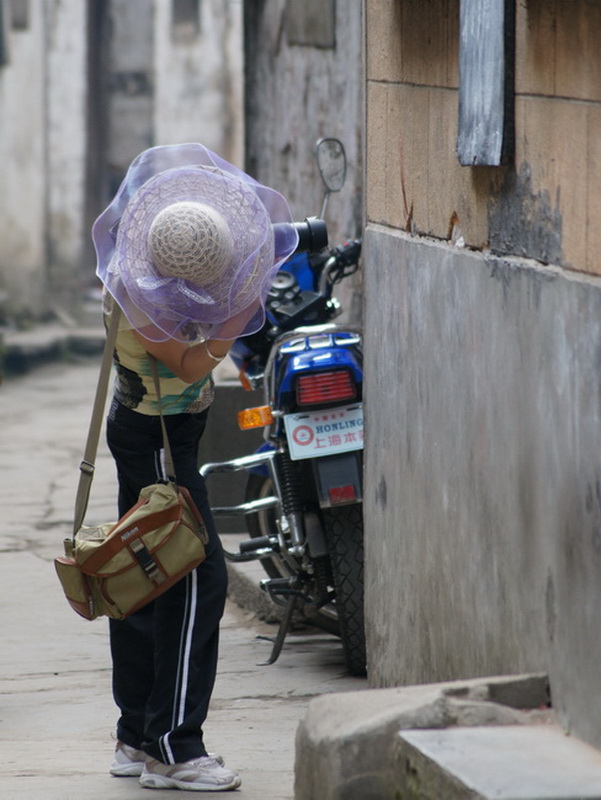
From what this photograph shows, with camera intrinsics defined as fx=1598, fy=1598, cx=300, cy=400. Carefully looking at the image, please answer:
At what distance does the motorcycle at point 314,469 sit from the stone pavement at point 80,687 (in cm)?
22

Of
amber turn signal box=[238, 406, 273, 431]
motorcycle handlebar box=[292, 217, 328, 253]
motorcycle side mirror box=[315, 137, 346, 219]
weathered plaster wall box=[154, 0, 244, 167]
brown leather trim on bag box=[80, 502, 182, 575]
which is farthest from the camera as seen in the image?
weathered plaster wall box=[154, 0, 244, 167]

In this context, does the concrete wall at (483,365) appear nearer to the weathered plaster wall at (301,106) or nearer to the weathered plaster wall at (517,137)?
the weathered plaster wall at (517,137)

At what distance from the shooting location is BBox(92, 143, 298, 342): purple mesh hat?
3670 mm

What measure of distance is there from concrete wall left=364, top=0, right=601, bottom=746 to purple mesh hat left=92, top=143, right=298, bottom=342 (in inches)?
17.8

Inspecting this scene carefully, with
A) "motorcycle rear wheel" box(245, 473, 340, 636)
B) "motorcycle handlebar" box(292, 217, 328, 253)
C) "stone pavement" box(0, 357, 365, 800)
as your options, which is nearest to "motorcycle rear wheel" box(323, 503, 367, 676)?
"stone pavement" box(0, 357, 365, 800)

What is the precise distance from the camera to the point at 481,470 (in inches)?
145

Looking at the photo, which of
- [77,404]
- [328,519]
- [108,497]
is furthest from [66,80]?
[328,519]

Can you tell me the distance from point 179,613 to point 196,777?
40 centimetres

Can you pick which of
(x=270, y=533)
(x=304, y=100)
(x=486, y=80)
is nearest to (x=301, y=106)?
(x=304, y=100)

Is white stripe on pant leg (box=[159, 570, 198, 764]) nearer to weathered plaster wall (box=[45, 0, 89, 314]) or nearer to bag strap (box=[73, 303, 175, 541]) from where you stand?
bag strap (box=[73, 303, 175, 541])

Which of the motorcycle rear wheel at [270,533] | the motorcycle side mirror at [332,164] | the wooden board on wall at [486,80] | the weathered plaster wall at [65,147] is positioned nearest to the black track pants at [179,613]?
the wooden board on wall at [486,80]

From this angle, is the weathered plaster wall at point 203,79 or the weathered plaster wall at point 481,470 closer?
the weathered plaster wall at point 481,470

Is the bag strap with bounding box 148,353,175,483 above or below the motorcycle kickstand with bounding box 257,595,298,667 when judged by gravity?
above

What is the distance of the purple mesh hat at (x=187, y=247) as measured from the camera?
3.67m
